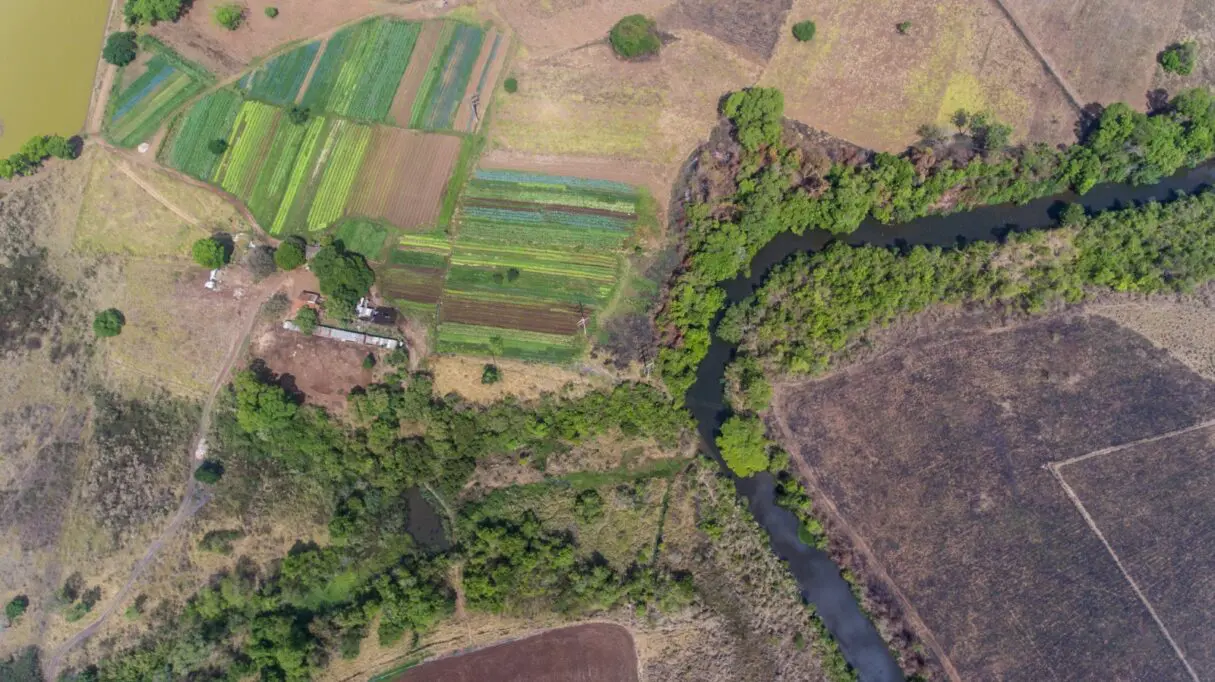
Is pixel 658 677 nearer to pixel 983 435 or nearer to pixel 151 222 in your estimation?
pixel 983 435

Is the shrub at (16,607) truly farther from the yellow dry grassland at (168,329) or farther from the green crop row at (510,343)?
the green crop row at (510,343)

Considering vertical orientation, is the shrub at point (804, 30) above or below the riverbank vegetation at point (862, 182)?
above

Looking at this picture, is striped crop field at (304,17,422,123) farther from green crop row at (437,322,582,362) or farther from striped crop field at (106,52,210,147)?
green crop row at (437,322,582,362)

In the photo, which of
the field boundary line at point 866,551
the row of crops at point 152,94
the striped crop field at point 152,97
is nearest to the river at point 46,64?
the row of crops at point 152,94

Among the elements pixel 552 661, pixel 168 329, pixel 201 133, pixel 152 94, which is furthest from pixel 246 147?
pixel 552 661

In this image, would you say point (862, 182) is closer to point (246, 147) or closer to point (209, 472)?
point (246, 147)

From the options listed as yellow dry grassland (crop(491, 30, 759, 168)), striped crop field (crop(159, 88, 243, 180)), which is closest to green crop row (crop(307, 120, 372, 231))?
striped crop field (crop(159, 88, 243, 180))
